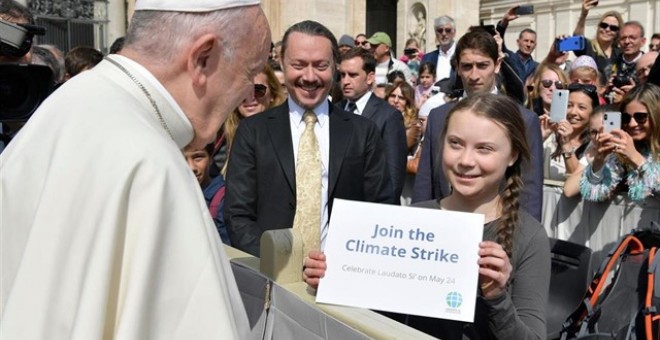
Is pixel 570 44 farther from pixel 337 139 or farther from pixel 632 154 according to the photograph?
pixel 337 139

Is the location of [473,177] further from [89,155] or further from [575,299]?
[575,299]

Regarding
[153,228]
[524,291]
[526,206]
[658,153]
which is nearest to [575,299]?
[526,206]

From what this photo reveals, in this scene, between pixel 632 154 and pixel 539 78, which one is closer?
pixel 632 154

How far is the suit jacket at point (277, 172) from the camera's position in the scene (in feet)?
12.1

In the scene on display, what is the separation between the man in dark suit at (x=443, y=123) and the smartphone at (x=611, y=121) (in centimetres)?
77

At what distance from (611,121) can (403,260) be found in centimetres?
316

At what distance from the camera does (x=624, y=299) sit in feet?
11.3

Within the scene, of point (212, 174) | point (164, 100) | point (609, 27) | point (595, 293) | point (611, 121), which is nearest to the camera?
point (164, 100)

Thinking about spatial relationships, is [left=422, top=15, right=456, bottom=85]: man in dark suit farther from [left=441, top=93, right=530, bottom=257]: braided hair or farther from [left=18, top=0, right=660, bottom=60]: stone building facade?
[left=18, top=0, right=660, bottom=60]: stone building facade

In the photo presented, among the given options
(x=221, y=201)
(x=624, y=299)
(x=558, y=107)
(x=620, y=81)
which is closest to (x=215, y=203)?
(x=221, y=201)

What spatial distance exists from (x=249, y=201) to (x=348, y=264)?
1.76 metres

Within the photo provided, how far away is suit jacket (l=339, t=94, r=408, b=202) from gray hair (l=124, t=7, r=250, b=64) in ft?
10.9

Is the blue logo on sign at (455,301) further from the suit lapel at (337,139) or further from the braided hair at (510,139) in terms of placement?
the suit lapel at (337,139)

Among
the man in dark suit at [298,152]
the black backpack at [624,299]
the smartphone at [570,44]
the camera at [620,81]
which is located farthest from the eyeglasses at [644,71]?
the man in dark suit at [298,152]
